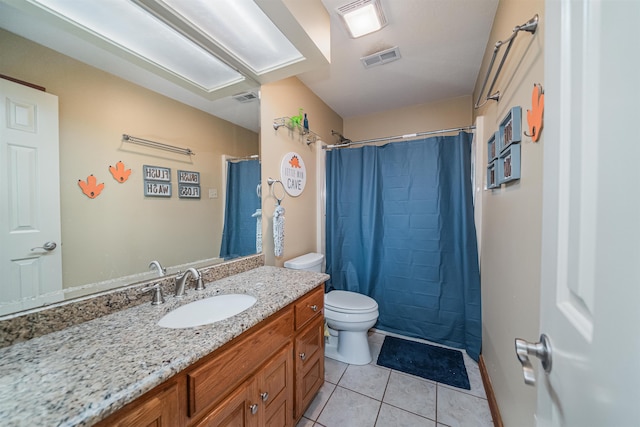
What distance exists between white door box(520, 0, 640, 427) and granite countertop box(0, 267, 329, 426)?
0.83 metres

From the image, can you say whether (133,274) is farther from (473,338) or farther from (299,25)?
(473,338)

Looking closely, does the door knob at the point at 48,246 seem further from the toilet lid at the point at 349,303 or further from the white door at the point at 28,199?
the toilet lid at the point at 349,303

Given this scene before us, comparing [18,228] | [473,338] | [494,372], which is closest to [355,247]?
[473,338]

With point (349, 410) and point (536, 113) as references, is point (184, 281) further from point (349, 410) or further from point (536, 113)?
point (536, 113)

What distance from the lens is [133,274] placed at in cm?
104

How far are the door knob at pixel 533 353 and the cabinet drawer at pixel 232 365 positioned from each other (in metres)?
Answer: 0.82

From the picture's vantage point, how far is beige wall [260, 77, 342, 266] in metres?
1.71

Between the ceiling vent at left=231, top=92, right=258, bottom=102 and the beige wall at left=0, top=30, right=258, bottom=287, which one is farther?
the ceiling vent at left=231, top=92, right=258, bottom=102

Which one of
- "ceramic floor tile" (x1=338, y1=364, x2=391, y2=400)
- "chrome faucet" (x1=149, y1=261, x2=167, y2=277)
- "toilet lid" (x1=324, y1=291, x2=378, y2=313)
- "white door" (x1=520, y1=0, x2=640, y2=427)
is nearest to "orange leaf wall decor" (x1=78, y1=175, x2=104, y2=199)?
"chrome faucet" (x1=149, y1=261, x2=167, y2=277)

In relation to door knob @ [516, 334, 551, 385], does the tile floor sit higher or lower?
lower

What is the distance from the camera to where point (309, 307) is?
1274 mm


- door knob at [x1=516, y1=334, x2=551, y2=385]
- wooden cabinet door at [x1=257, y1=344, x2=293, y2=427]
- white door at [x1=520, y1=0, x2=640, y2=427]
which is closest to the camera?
white door at [x1=520, y1=0, x2=640, y2=427]

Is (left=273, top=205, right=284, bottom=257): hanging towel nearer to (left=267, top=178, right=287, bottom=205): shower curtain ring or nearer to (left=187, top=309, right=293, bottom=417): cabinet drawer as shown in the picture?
(left=267, top=178, right=287, bottom=205): shower curtain ring

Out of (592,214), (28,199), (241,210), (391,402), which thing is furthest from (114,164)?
(391,402)
